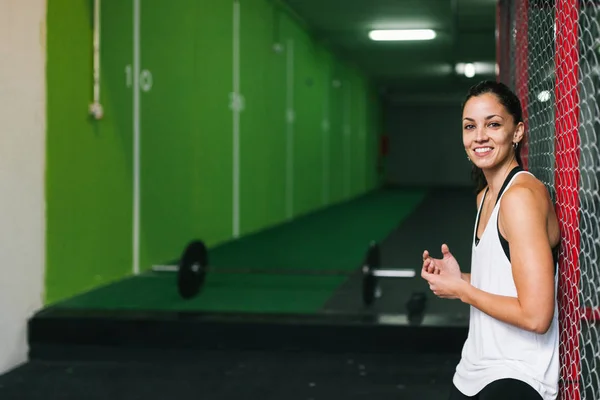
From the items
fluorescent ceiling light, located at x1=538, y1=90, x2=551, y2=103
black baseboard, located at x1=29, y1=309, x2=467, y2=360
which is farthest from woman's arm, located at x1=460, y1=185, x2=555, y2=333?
black baseboard, located at x1=29, y1=309, x2=467, y2=360

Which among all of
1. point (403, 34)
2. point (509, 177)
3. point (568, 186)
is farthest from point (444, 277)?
point (403, 34)

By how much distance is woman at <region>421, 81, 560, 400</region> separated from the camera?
147cm

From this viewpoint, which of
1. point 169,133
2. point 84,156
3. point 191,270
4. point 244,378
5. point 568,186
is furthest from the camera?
point 169,133

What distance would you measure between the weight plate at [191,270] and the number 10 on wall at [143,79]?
131 cm

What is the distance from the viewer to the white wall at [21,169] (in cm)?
348

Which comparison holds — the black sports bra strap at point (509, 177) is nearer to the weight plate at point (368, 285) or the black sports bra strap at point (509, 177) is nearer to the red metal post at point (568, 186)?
the red metal post at point (568, 186)

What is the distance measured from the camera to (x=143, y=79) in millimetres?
5609

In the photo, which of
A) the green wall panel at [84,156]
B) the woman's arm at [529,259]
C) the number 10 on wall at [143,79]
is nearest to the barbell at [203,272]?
the green wall panel at [84,156]

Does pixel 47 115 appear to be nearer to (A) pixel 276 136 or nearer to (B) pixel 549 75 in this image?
(B) pixel 549 75

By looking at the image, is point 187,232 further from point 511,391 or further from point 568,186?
point 511,391

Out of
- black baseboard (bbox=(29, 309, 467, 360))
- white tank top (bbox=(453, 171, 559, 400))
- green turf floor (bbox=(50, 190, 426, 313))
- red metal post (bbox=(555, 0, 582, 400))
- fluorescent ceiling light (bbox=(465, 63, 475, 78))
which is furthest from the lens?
fluorescent ceiling light (bbox=(465, 63, 475, 78))

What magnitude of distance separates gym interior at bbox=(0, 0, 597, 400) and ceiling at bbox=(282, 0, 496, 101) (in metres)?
0.08

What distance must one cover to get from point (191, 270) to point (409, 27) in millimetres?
6441

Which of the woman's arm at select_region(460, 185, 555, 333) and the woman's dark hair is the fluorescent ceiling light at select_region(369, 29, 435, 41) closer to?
the woman's dark hair
